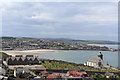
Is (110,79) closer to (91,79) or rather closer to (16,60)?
(91,79)

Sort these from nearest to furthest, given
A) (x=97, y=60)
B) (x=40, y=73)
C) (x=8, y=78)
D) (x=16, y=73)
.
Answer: (x=8, y=78)
(x=16, y=73)
(x=40, y=73)
(x=97, y=60)

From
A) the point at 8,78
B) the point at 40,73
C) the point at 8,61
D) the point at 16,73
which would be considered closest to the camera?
the point at 8,78

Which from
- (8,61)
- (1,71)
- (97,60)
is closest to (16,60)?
(8,61)

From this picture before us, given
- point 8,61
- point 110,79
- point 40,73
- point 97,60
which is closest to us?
point 110,79

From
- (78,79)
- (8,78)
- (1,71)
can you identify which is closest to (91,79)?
(78,79)

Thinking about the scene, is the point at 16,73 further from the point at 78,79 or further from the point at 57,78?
the point at 78,79

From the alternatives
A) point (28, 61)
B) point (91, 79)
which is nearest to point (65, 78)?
point (91, 79)

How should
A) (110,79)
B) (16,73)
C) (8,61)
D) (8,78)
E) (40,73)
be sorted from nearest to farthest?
(8,78) < (110,79) < (16,73) < (40,73) < (8,61)

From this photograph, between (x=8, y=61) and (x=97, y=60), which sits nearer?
(x=8, y=61)

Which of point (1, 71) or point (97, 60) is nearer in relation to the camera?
point (1, 71)
